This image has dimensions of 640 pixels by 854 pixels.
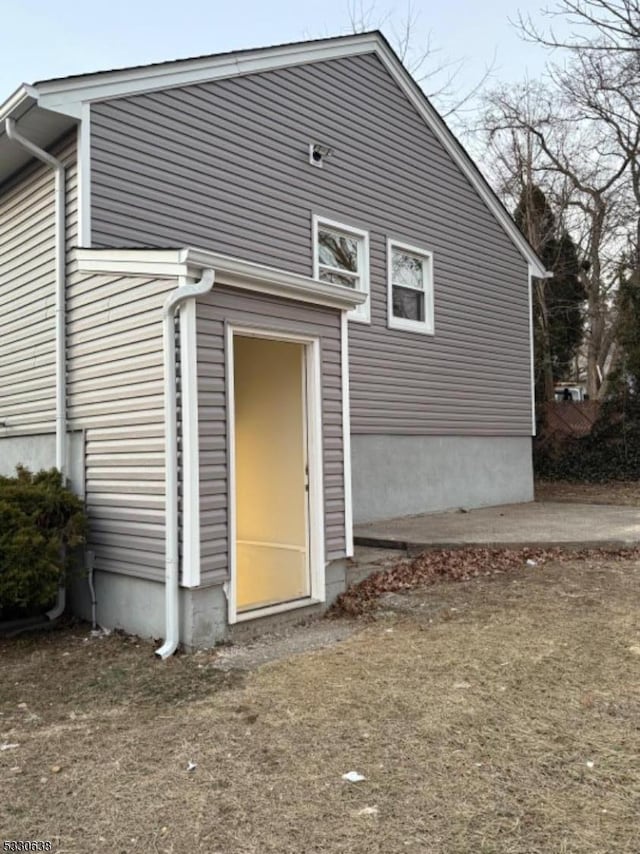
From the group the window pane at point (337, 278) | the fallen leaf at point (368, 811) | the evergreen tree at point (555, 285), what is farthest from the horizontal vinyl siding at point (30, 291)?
the evergreen tree at point (555, 285)

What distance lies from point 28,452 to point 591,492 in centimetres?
1088

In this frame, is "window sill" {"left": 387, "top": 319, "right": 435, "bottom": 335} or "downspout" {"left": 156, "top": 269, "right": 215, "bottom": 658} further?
"window sill" {"left": 387, "top": 319, "right": 435, "bottom": 335}

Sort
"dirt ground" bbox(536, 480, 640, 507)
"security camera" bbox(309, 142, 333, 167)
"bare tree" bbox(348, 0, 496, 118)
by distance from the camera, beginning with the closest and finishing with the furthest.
Answer: "security camera" bbox(309, 142, 333, 167) < "dirt ground" bbox(536, 480, 640, 507) < "bare tree" bbox(348, 0, 496, 118)

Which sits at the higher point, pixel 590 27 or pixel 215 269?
pixel 590 27

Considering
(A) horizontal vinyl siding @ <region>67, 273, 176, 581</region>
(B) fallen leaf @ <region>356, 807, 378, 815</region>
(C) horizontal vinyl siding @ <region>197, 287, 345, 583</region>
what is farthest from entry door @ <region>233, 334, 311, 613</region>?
(B) fallen leaf @ <region>356, 807, 378, 815</region>

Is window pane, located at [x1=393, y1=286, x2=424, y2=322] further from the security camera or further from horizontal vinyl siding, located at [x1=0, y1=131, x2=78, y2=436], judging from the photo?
horizontal vinyl siding, located at [x1=0, y1=131, x2=78, y2=436]

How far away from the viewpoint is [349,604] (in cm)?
565

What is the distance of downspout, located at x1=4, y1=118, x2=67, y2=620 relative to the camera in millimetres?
5934

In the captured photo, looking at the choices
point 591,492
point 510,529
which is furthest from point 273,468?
point 591,492

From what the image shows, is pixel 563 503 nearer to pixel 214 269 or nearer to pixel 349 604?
pixel 349 604

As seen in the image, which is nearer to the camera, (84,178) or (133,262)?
(133,262)

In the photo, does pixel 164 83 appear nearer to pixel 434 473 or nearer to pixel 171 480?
pixel 171 480

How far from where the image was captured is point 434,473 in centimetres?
1056

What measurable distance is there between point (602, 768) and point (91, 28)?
1580 centimetres
